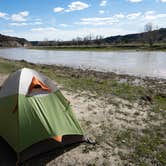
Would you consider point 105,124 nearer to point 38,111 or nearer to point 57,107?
point 57,107

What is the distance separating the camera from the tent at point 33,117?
14.4 feet

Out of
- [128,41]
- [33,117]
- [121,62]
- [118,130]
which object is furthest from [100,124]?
[128,41]

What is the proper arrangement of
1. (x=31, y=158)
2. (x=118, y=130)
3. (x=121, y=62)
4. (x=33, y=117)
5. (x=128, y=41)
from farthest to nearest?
(x=128, y=41) < (x=121, y=62) < (x=118, y=130) < (x=33, y=117) < (x=31, y=158)

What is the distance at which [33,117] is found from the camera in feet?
14.8

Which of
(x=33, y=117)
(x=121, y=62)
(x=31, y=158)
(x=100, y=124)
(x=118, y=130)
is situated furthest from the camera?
(x=121, y=62)

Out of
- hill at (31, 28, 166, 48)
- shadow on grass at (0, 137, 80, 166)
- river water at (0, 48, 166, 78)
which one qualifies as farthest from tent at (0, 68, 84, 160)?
hill at (31, 28, 166, 48)

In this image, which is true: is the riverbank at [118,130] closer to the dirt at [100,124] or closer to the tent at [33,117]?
the dirt at [100,124]

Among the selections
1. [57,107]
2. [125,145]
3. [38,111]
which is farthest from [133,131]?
[38,111]

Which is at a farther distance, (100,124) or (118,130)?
(100,124)

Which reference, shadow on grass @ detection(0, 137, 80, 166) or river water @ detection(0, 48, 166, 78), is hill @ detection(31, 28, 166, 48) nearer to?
river water @ detection(0, 48, 166, 78)

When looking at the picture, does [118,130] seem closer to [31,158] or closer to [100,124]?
[100,124]

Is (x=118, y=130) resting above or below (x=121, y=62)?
below

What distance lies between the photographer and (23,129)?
441 centimetres

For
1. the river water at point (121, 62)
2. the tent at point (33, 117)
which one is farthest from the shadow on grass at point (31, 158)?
the river water at point (121, 62)
